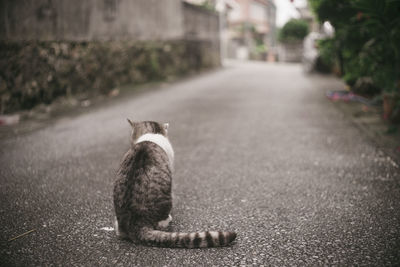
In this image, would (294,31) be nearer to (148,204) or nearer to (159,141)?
(159,141)

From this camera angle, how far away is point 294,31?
26.7 m

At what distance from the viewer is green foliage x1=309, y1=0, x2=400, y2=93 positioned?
4.59 meters

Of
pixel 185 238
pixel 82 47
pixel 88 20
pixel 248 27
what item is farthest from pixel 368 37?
pixel 248 27

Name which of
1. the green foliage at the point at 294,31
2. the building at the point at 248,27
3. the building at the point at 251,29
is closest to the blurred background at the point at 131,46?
the green foliage at the point at 294,31

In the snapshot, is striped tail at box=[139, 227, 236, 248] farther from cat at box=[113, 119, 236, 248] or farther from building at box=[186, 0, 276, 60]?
building at box=[186, 0, 276, 60]

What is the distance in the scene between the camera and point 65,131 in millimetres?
5984

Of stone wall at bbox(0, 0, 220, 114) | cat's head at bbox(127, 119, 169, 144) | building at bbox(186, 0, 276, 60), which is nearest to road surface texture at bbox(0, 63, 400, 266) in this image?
cat's head at bbox(127, 119, 169, 144)

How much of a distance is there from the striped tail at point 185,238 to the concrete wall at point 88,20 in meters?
6.18

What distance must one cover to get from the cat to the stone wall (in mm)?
5298

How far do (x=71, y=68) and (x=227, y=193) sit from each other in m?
6.56

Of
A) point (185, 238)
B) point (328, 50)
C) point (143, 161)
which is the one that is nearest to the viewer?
point (185, 238)

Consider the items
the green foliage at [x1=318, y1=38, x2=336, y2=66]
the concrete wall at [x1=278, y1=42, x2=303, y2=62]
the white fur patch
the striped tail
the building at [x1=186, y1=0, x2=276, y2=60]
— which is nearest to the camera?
the striped tail

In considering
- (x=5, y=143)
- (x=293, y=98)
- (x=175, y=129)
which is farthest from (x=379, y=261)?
(x=293, y=98)

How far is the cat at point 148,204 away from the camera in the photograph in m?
2.32
